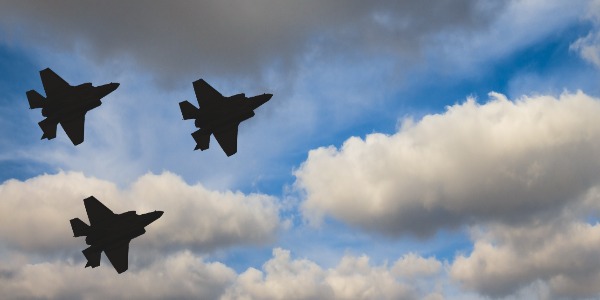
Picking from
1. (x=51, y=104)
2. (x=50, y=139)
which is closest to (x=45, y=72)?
(x=51, y=104)

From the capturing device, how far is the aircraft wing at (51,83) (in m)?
74.6

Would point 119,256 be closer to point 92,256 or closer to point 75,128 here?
point 92,256

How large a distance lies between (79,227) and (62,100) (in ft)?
57.2

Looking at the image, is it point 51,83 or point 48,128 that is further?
point 48,128

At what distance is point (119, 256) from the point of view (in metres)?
75.1

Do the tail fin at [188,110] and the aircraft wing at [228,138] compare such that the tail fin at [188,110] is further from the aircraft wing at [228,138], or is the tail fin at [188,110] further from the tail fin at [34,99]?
the tail fin at [34,99]

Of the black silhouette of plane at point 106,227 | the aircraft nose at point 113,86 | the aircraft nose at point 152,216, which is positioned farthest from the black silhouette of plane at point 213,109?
the black silhouette of plane at point 106,227

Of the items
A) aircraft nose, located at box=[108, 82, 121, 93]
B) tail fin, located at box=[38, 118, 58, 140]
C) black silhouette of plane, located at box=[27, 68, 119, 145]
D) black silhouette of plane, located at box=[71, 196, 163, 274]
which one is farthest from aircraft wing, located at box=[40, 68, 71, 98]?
black silhouette of plane, located at box=[71, 196, 163, 274]

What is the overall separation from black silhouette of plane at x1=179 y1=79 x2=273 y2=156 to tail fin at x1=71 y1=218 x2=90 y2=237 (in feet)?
59.7

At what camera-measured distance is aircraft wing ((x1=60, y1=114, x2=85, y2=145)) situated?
3014 inches

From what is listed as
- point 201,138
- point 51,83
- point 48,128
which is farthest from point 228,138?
point 51,83

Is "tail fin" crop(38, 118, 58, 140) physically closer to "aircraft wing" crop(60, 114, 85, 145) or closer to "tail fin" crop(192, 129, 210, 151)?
"aircraft wing" crop(60, 114, 85, 145)

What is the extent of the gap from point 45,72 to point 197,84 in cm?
2031

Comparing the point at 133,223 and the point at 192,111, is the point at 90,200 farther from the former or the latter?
the point at 192,111
